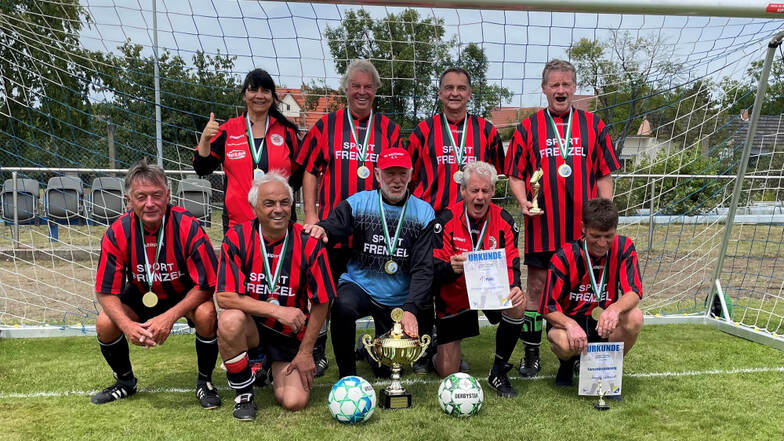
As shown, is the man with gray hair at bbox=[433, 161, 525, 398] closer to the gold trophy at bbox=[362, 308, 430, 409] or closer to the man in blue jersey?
the man in blue jersey

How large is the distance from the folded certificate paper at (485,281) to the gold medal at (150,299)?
176 centimetres

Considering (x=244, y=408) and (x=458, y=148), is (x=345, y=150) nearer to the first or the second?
(x=458, y=148)

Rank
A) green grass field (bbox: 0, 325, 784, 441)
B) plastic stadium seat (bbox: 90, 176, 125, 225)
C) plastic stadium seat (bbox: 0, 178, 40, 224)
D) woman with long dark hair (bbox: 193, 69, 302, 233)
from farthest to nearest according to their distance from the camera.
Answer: plastic stadium seat (bbox: 0, 178, 40, 224)
plastic stadium seat (bbox: 90, 176, 125, 225)
woman with long dark hair (bbox: 193, 69, 302, 233)
green grass field (bbox: 0, 325, 784, 441)

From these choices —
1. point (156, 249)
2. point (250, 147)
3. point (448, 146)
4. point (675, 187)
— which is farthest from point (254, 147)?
point (675, 187)

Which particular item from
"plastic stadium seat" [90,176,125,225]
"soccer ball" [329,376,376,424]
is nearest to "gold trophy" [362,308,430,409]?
"soccer ball" [329,376,376,424]

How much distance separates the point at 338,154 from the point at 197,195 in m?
3.39

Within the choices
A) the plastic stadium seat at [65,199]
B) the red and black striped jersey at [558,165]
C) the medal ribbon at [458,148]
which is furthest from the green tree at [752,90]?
the plastic stadium seat at [65,199]

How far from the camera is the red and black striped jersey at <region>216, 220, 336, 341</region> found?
3.13 meters

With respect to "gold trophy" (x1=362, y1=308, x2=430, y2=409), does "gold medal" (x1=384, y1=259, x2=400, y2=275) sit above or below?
above

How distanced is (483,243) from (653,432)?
134cm

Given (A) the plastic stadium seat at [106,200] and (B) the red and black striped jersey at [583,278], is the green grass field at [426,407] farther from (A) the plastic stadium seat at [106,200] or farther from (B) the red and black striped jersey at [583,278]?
(A) the plastic stadium seat at [106,200]

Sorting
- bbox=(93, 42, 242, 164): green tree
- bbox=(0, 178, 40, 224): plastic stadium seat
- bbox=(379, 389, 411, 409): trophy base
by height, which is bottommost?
bbox=(379, 389, 411, 409): trophy base

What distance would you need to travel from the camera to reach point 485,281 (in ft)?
10.9

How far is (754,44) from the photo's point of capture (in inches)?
179
